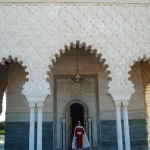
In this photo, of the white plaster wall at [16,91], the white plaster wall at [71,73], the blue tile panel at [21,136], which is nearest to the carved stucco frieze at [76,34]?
the white plaster wall at [71,73]

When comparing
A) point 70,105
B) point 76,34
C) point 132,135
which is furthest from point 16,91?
point 132,135

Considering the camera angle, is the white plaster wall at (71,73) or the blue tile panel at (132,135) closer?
the blue tile panel at (132,135)

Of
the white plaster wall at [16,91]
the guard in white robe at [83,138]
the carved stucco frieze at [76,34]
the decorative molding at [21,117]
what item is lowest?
the guard in white robe at [83,138]

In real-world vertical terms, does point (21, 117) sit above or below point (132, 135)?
above

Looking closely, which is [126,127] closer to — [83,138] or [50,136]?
[83,138]

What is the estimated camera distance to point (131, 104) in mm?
7543

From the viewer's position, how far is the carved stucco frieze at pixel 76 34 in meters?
5.71

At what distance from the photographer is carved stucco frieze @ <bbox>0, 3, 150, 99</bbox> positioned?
5707 millimetres

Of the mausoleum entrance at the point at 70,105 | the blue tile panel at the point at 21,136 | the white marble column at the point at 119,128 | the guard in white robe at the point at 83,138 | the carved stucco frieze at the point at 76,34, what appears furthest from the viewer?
the mausoleum entrance at the point at 70,105

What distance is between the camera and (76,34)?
5918 mm

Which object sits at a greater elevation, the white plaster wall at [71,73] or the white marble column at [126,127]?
the white plaster wall at [71,73]

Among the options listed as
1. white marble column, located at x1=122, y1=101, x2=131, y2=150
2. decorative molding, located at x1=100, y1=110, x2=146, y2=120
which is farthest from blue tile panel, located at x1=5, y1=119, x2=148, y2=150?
white marble column, located at x1=122, y1=101, x2=131, y2=150

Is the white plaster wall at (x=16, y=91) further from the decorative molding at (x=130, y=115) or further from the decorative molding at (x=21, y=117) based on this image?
the decorative molding at (x=130, y=115)

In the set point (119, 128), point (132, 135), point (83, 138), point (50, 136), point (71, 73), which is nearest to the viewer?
point (119, 128)
